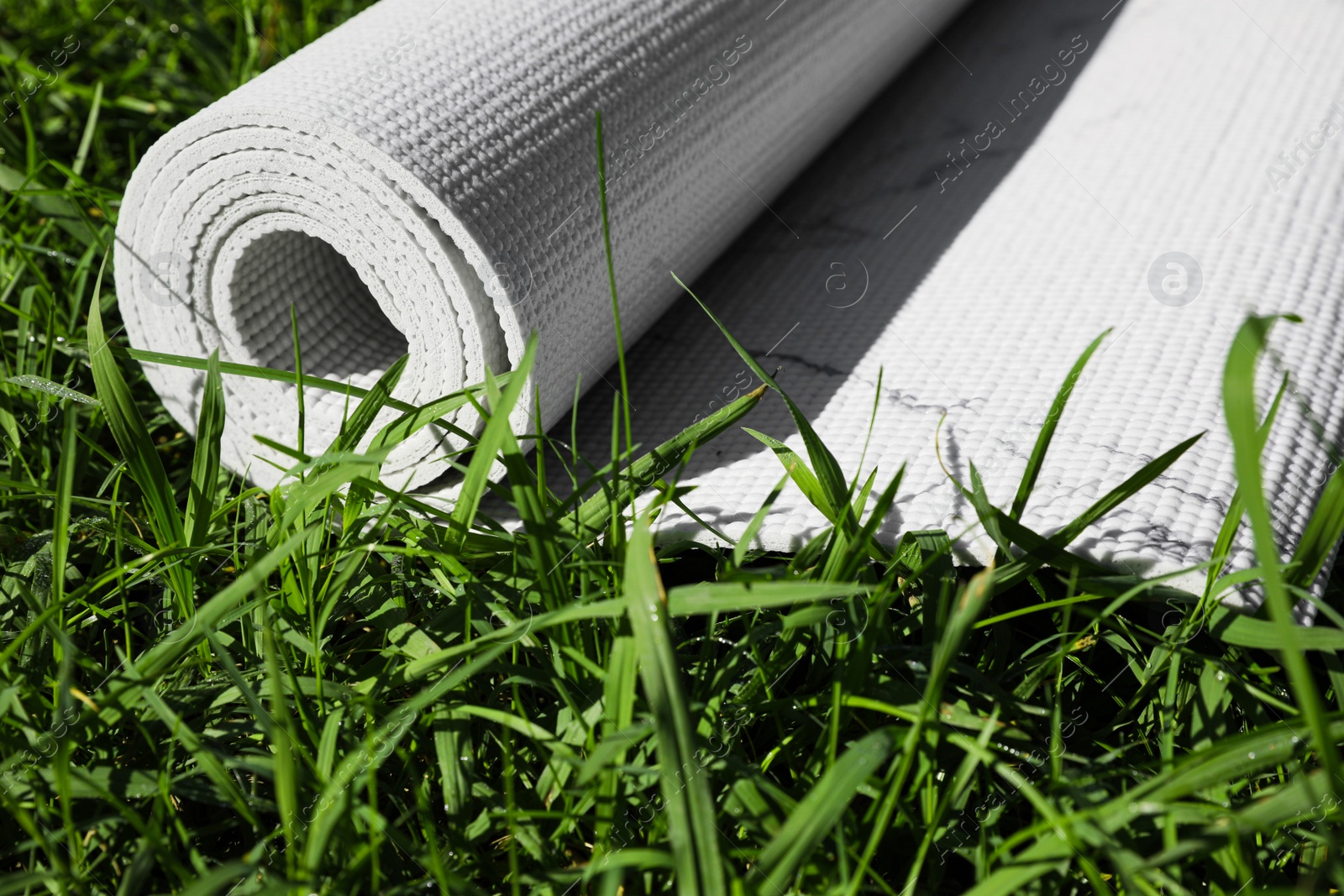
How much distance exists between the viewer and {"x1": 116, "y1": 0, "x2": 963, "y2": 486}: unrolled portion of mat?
126 centimetres

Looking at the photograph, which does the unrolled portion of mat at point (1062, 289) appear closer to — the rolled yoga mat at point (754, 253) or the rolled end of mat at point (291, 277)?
the rolled yoga mat at point (754, 253)

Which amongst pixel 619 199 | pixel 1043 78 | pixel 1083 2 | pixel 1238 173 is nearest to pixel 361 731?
pixel 619 199

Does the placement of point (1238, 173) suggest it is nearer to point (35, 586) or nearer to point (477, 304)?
point (477, 304)

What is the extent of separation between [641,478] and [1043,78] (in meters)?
1.79

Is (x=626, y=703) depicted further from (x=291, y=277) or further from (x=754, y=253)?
(x=754, y=253)

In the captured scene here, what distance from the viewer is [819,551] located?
1161 millimetres

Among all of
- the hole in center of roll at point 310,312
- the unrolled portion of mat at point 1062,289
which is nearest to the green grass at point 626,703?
the unrolled portion of mat at point 1062,289

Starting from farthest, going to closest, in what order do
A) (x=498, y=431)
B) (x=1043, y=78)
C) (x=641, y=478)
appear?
(x=1043, y=78), (x=641, y=478), (x=498, y=431)

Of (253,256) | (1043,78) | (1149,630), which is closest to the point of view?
(1149,630)

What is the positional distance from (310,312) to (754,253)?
0.91m

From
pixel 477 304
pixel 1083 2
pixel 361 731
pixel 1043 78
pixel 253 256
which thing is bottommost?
pixel 361 731

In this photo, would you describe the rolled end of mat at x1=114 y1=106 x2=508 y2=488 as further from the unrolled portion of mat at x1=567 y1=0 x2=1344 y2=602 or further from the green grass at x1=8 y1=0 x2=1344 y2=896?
the unrolled portion of mat at x1=567 y1=0 x2=1344 y2=602

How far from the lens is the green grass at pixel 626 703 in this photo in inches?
33.0

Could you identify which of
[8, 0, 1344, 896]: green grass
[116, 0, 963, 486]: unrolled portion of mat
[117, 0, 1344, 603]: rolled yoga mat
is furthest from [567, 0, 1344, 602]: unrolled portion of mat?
[116, 0, 963, 486]: unrolled portion of mat
